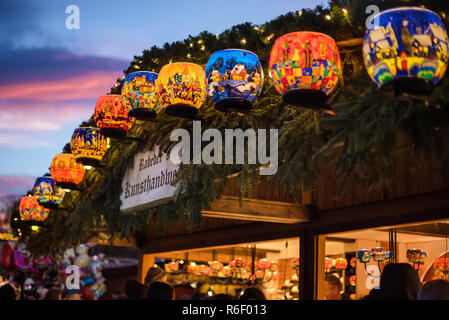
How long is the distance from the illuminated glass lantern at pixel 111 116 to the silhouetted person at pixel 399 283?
2.98 m

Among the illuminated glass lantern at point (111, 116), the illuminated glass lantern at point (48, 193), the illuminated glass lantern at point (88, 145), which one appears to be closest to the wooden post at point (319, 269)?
the illuminated glass lantern at point (88, 145)

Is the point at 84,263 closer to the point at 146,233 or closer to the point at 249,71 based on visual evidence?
the point at 146,233

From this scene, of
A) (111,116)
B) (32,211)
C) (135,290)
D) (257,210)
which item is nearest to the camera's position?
(135,290)

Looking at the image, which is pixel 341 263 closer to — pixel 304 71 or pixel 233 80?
pixel 233 80

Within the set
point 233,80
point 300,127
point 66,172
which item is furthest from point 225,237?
point 233,80

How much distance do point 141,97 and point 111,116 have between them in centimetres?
90

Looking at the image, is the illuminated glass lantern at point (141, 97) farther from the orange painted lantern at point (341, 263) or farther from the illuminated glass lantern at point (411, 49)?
the orange painted lantern at point (341, 263)

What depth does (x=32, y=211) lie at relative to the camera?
9.41 metres

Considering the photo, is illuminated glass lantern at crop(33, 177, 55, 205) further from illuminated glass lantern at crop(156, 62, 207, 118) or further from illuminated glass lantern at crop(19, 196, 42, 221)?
illuminated glass lantern at crop(156, 62, 207, 118)

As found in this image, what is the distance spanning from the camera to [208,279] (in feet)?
66.1

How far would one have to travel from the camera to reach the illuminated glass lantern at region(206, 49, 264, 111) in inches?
166

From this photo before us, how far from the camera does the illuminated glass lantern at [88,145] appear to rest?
6820 mm

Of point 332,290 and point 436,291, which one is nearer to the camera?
point 436,291
